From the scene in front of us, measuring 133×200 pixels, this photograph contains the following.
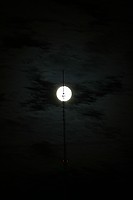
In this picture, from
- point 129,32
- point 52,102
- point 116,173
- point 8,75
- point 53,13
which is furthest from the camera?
point 116,173

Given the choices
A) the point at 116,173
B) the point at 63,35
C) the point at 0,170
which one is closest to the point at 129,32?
the point at 63,35

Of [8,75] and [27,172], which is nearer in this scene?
[8,75]

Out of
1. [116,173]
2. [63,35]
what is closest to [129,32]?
[63,35]

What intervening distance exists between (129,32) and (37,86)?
1.91 m

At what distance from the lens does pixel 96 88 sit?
6070 millimetres

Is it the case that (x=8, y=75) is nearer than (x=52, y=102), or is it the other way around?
(x=8, y=75)

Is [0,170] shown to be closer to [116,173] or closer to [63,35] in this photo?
[116,173]

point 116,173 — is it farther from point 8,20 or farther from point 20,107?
point 8,20

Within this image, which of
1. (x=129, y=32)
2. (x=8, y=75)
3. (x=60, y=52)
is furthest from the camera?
(x=8, y=75)

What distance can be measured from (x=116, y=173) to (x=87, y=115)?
3.37 meters

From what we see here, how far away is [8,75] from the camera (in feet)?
18.9

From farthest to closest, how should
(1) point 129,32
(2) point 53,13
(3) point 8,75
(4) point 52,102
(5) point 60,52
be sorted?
(4) point 52,102, (3) point 8,75, (5) point 60,52, (1) point 129,32, (2) point 53,13

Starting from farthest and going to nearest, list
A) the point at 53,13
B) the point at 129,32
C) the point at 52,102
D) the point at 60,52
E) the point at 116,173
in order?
the point at 116,173
the point at 52,102
the point at 60,52
the point at 129,32
the point at 53,13

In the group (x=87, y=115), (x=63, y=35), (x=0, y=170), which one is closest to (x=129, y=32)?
(x=63, y=35)
